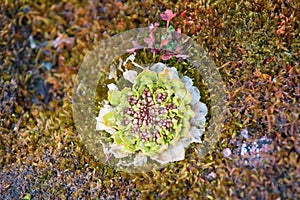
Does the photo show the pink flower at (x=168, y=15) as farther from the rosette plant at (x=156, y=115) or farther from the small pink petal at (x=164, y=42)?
the rosette plant at (x=156, y=115)

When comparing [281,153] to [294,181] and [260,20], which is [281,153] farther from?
[260,20]

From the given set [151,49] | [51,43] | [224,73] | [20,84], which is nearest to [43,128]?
[20,84]

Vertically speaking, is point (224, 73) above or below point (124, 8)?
below

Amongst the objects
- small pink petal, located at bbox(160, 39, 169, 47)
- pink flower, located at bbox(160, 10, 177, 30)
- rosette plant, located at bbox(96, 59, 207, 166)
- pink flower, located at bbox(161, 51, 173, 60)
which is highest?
pink flower, located at bbox(160, 10, 177, 30)

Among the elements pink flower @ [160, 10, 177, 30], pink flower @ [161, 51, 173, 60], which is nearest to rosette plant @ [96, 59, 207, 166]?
pink flower @ [161, 51, 173, 60]

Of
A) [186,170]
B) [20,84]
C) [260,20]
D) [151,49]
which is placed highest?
[260,20]

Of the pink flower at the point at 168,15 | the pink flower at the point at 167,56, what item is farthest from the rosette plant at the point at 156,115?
the pink flower at the point at 168,15

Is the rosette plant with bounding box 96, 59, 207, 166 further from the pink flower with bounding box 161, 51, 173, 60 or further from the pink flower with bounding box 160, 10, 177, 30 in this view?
the pink flower with bounding box 160, 10, 177, 30
